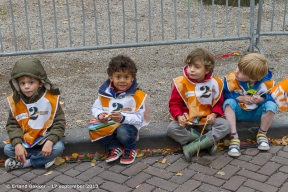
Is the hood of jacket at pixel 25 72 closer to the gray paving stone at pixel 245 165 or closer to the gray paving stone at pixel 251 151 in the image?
the gray paving stone at pixel 245 165

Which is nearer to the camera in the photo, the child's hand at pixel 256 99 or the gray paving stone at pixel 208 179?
the gray paving stone at pixel 208 179

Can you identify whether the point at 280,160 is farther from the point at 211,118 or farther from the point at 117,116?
the point at 117,116

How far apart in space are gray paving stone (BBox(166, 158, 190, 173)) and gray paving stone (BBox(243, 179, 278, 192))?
59cm

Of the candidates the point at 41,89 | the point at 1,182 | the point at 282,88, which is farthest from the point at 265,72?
the point at 1,182

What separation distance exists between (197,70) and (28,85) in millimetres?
1530

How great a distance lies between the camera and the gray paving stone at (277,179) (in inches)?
159

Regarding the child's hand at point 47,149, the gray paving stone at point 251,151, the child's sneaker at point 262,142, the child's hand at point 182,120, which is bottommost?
the gray paving stone at point 251,151

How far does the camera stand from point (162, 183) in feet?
13.4

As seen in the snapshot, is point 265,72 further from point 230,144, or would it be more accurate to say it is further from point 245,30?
point 245,30

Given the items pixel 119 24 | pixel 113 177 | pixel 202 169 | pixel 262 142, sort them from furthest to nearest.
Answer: pixel 119 24
pixel 262 142
pixel 202 169
pixel 113 177

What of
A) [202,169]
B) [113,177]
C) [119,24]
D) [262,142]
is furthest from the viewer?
[119,24]

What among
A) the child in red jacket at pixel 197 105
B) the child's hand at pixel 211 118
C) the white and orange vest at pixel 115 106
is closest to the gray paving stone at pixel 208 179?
the child in red jacket at pixel 197 105

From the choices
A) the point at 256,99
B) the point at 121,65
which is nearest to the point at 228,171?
the point at 256,99

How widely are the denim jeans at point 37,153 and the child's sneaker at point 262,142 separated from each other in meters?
1.84
